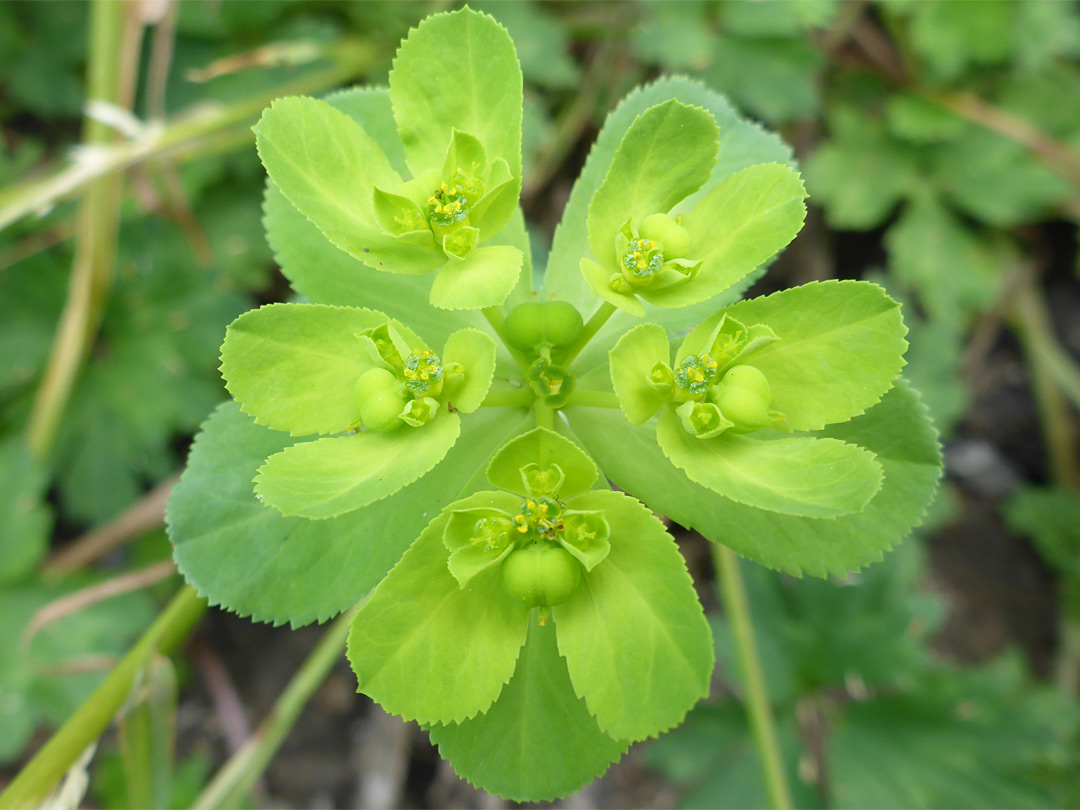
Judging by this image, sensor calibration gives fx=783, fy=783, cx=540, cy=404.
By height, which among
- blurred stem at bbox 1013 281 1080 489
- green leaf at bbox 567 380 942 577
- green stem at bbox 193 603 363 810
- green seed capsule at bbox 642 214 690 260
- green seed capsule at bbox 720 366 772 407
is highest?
green seed capsule at bbox 642 214 690 260

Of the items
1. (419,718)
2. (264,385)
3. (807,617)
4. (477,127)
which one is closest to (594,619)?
(419,718)

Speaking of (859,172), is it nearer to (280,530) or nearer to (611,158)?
(611,158)

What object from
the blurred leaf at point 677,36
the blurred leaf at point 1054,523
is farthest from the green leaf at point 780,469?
the blurred leaf at point 1054,523

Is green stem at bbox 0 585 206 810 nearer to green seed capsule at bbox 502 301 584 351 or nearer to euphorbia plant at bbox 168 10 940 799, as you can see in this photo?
euphorbia plant at bbox 168 10 940 799

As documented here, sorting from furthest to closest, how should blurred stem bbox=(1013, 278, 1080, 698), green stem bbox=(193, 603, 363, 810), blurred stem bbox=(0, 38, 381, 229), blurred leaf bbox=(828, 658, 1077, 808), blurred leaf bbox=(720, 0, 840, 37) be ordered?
1. blurred stem bbox=(1013, 278, 1080, 698)
2. blurred leaf bbox=(720, 0, 840, 37)
3. blurred leaf bbox=(828, 658, 1077, 808)
4. blurred stem bbox=(0, 38, 381, 229)
5. green stem bbox=(193, 603, 363, 810)

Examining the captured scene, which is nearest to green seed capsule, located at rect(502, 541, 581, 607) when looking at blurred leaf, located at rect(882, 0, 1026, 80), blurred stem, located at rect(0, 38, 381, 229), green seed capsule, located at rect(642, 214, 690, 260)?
green seed capsule, located at rect(642, 214, 690, 260)

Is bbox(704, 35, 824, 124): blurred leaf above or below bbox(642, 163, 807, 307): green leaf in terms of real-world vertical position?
below
